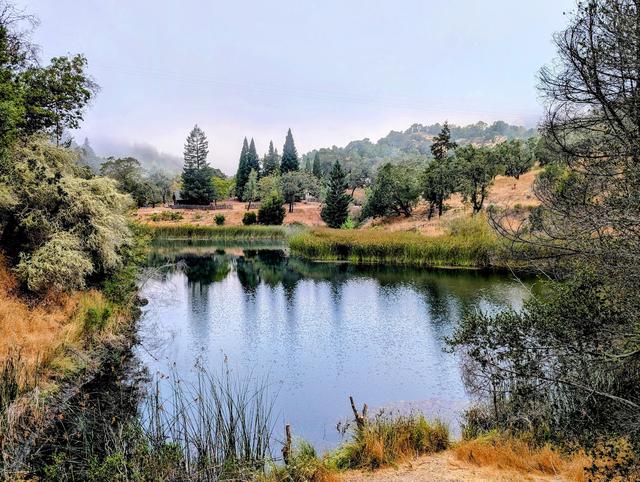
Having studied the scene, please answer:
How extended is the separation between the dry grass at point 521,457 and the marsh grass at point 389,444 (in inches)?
18.8

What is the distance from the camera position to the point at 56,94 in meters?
16.4

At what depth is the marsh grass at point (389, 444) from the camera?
6738 millimetres

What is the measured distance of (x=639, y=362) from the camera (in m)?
6.04

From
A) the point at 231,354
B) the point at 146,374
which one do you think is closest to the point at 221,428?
the point at 146,374

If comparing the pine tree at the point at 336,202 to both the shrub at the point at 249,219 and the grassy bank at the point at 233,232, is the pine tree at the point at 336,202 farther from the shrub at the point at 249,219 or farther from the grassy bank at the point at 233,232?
the shrub at the point at 249,219

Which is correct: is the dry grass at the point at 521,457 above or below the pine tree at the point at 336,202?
below

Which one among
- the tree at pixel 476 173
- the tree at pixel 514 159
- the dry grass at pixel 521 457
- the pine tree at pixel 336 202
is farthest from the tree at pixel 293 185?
the dry grass at pixel 521 457

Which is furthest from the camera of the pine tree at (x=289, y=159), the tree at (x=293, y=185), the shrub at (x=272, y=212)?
the pine tree at (x=289, y=159)

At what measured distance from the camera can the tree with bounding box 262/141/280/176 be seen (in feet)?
284

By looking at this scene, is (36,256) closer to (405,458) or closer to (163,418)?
(163,418)

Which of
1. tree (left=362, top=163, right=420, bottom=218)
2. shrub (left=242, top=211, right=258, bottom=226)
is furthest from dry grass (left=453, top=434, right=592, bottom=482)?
shrub (left=242, top=211, right=258, bottom=226)

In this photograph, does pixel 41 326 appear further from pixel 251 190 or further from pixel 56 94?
pixel 251 190

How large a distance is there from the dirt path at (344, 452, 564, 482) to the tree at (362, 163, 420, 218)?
151 ft

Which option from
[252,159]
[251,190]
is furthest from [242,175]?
[251,190]
